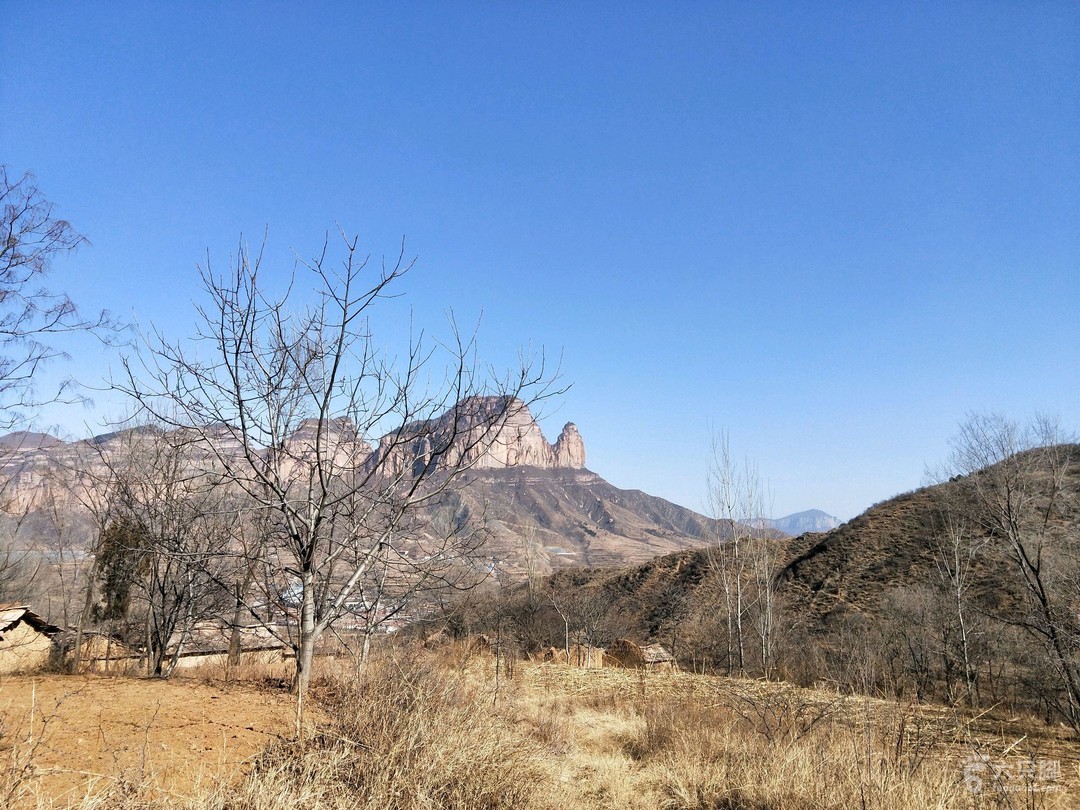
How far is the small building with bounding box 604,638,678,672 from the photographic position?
2016 cm

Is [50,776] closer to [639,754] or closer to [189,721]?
[189,721]

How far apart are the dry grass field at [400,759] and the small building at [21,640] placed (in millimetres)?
9594

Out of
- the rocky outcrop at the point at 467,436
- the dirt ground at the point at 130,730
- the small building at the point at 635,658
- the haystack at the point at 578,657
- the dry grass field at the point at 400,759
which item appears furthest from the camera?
the haystack at the point at 578,657

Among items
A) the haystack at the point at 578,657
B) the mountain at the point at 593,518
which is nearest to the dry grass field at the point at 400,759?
the haystack at the point at 578,657

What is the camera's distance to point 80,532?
19.8 metres

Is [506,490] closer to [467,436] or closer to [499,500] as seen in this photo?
[499,500]

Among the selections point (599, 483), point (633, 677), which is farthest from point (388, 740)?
point (599, 483)

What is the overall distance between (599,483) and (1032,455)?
18116 cm

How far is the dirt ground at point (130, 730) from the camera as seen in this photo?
3.49 m

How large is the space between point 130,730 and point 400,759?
81.8 inches

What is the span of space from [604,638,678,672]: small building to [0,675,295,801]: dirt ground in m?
16.4

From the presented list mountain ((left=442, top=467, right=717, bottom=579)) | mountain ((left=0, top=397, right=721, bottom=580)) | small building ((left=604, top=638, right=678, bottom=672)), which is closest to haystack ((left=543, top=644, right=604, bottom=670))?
small building ((left=604, top=638, right=678, bottom=672))

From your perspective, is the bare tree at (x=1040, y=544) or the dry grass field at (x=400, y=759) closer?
the dry grass field at (x=400, y=759)

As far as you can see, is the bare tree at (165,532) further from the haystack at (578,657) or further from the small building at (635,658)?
the small building at (635,658)
